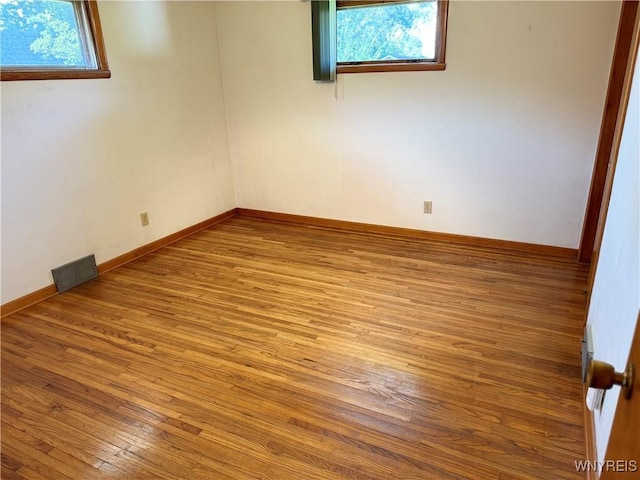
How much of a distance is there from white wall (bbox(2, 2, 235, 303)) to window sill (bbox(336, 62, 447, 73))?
4.48 feet

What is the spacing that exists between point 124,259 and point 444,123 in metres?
2.83

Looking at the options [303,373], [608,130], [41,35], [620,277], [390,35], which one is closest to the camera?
[620,277]

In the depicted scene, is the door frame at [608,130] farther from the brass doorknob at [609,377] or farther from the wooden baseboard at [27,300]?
the wooden baseboard at [27,300]

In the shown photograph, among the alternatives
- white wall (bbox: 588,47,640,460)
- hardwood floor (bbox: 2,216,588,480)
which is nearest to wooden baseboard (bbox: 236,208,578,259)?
hardwood floor (bbox: 2,216,588,480)

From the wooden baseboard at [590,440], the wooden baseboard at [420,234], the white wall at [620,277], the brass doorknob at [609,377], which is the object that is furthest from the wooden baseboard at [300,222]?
the brass doorknob at [609,377]

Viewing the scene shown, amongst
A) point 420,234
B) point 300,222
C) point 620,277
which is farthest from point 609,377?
point 300,222

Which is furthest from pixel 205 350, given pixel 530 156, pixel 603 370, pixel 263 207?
pixel 530 156

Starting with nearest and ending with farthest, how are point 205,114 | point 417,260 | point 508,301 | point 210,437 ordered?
point 210,437 < point 508,301 < point 417,260 < point 205,114

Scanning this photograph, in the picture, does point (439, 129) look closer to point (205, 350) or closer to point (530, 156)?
point (530, 156)

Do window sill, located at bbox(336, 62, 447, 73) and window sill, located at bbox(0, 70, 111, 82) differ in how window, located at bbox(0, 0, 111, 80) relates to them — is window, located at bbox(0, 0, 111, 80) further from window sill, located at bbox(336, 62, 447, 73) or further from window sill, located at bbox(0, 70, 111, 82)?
window sill, located at bbox(336, 62, 447, 73)

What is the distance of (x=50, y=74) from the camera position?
2.78m

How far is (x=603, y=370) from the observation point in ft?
2.23

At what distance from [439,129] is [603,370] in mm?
3091

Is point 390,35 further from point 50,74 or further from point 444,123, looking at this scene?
point 50,74
